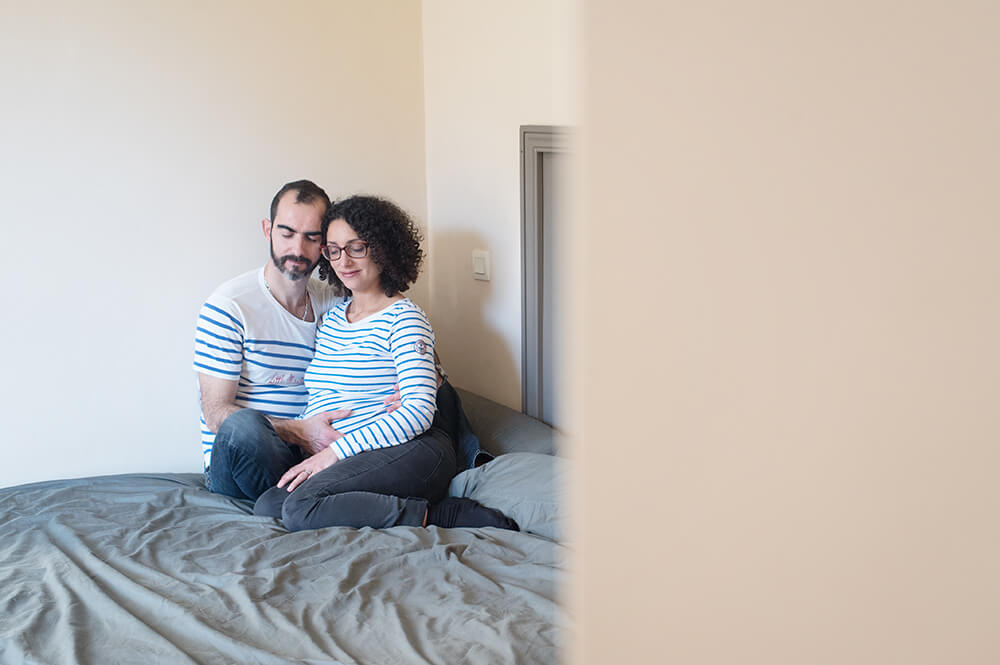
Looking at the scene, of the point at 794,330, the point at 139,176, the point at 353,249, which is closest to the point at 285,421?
the point at 353,249

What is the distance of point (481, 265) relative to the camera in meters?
2.64

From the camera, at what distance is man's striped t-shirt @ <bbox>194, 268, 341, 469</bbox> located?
2156 mm

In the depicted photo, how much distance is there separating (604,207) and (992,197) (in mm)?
90

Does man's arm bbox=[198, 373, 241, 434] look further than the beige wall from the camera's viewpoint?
Yes

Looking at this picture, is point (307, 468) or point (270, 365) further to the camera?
point (270, 365)

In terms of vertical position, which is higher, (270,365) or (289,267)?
(289,267)

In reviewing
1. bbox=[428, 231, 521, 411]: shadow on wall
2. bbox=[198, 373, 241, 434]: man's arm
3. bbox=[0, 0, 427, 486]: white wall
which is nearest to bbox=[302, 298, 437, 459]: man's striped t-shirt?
bbox=[198, 373, 241, 434]: man's arm

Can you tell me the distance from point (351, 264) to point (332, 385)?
13.4 inches

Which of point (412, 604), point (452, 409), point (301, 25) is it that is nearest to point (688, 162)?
point (412, 604)

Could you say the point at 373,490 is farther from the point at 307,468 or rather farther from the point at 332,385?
the point at 332,385

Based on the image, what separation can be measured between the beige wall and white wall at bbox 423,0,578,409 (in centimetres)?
207

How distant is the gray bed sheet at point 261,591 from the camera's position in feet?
Answer: 4.22

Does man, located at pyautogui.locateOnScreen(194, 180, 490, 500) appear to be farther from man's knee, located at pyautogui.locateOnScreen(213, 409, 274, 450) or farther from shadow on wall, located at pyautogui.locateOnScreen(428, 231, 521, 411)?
shadow on wall, located at pyautogui.locateOnScreen(428, 231, 521, 411)

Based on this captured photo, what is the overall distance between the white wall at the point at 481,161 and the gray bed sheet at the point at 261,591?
0.99m
